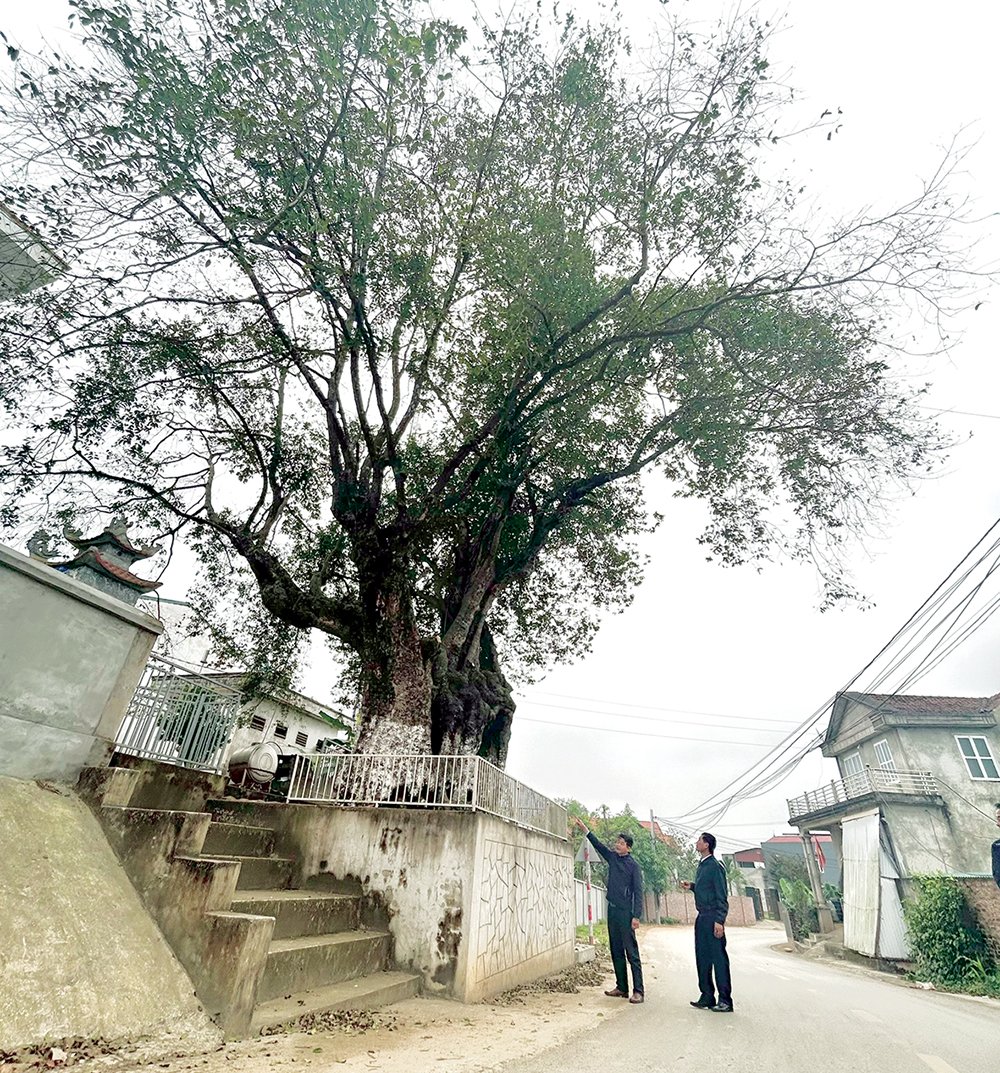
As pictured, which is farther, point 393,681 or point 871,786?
point 871,786

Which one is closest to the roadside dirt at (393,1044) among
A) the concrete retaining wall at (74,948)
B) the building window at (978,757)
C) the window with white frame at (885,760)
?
the concrete retaining wall at (74,948)

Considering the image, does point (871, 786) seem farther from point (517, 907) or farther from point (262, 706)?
point (262, 706)

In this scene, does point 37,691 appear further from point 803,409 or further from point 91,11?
point 803,409

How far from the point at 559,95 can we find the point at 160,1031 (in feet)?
Answer: 39.9

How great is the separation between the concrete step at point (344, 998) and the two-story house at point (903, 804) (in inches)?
671

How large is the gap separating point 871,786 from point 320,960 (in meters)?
20.1

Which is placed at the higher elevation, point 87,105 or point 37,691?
point 87,105

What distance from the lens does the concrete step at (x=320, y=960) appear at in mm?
4297

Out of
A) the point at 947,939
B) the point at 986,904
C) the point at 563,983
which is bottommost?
the point at 563,983

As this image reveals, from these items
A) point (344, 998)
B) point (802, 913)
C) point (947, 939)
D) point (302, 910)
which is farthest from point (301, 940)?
point (802, 913)

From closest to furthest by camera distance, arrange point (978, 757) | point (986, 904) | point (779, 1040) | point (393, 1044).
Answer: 1. point (393, 1044)
2. point (779, 1040)
3. point (986, 904)
4. point (978, 757)

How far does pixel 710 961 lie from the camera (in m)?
5.73

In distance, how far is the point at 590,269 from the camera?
845 centimetres

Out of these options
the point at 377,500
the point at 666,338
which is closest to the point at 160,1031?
the point at 377,500
